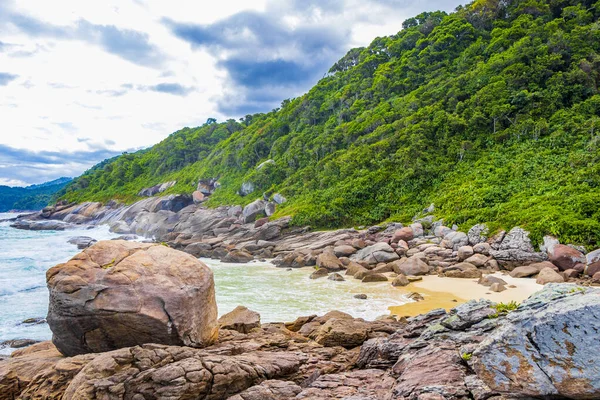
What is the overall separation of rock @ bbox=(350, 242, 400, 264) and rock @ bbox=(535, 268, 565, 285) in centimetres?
903

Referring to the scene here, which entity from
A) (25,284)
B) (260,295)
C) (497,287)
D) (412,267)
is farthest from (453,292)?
(25,284)

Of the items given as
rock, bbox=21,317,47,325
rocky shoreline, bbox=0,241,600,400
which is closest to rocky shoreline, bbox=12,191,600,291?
rocky shoreline, bbox=0,241,600,400

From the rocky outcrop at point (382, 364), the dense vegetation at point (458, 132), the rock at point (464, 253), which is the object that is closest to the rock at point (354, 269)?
the rock at point (464, 253)

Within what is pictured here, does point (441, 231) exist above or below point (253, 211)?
below

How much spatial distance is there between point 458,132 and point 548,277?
28860mm

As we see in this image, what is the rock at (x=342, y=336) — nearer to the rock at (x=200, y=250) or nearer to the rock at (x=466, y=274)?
the rock at (x=466, y=274)

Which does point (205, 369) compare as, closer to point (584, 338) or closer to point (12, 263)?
point (584, 338)

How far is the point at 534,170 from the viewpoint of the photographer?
29.7 meters

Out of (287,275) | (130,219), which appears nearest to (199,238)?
(287,275)

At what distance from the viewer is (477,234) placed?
23875 mm

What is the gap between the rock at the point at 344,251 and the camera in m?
27.2

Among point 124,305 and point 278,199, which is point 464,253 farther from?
point 278,199

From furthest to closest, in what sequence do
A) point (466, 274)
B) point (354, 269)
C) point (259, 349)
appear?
point (354, 269), point (466, 274), point (259, 349)

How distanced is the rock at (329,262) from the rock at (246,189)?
123ft
